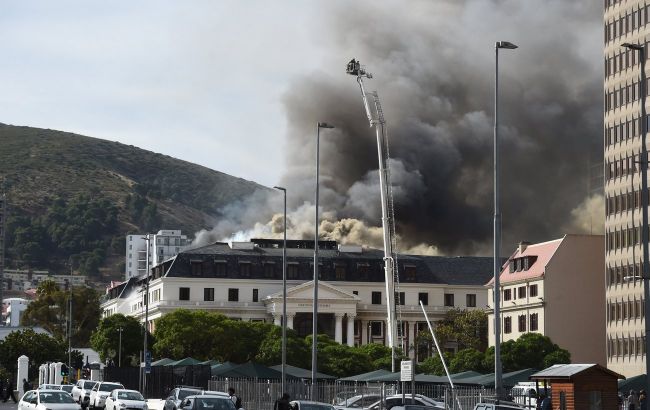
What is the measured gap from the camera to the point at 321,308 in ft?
615

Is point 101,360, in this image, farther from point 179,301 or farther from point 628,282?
point 628,282

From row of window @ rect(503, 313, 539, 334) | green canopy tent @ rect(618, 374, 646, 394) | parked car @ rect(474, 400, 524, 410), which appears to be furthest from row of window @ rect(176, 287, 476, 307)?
parked car @ rect(474, 400, 524, 410)

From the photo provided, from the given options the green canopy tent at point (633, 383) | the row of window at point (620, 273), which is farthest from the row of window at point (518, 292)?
the green canopy tent at point (633, 383)

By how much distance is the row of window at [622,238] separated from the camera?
4801 inches

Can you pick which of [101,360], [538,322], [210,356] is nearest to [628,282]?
[538,322]

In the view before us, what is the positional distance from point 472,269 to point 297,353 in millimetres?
66217

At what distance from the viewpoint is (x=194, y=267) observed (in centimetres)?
18825

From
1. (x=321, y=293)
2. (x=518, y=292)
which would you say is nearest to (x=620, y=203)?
(x=518, y=292)

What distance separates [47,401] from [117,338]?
92116 mm

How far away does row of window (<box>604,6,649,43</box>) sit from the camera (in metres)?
120

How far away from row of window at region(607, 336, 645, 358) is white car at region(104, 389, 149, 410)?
56747 mm

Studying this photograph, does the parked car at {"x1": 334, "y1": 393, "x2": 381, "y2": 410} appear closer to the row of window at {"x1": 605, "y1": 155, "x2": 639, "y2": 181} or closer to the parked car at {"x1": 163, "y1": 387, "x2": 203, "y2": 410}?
the parked car at {"x1": 163, "y1": 387, "x2": 203, "y2": 410}

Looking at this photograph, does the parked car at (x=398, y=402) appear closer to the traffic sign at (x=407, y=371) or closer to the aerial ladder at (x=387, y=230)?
the traffic sign at (x=407, y=371)

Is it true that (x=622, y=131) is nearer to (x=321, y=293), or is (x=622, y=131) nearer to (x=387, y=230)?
(x=387, y=230)
